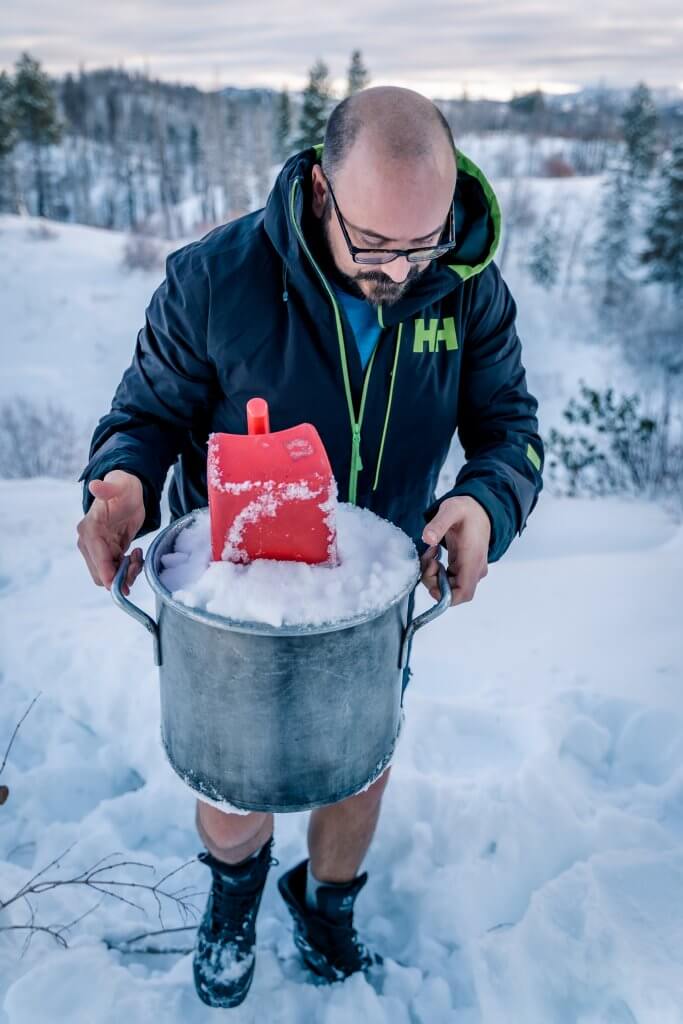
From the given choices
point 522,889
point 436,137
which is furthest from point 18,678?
point 436,137

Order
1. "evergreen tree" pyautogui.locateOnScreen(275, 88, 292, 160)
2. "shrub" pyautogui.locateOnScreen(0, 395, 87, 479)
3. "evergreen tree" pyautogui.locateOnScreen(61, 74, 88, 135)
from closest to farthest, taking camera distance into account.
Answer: "shrub" pyautogui.locateOnScreen(0, 395, 87, 479), "evergreen tree" pyautogui.locateOnScreen(275, 88, 292, 160), "evergreen tree" pyautogui.locateOnScreen(61, 74, 88, 135)

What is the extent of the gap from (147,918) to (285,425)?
1.45 metres

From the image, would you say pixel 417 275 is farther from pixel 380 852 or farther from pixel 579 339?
pixel 579 339

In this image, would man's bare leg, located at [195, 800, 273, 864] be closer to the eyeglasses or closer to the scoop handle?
the scoop handle

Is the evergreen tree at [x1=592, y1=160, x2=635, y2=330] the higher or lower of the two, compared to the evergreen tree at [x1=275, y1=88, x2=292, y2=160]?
lower

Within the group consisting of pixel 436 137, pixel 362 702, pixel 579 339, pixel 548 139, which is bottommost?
pixel 579 339

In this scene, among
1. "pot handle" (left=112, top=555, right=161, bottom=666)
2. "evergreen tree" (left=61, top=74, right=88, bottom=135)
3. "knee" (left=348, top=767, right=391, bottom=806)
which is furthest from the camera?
"evergreen tree" (left=61, top=74, right=88, bottom=135)

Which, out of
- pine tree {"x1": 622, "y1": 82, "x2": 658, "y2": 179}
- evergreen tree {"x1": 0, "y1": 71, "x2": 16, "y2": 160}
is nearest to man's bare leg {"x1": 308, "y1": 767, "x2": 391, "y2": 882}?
evergreen tree {"x1": 0, "y1": 71, "x2": 16, "y2": 160}

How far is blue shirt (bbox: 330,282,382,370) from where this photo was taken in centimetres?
169

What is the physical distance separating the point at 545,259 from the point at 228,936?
31418 millimetres

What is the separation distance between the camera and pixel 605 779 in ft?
7.89

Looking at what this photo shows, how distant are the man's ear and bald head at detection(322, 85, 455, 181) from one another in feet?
0.21

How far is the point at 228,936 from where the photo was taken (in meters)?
1.82

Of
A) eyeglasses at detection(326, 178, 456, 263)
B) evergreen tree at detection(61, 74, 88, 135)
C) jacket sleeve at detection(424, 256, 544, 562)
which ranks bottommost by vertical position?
jacket sleeve at detection(424, 256, 544, 562)
